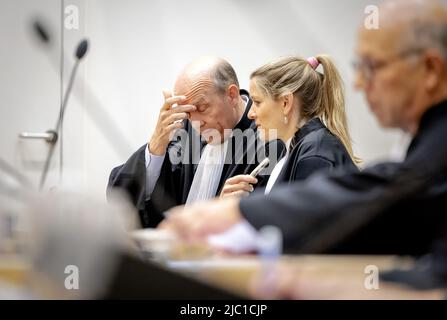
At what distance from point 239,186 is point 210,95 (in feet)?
1.58

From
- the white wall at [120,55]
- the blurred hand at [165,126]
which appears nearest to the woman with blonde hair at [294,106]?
the blurred hand at [165,126]

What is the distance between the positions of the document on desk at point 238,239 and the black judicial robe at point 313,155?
794 millimetres

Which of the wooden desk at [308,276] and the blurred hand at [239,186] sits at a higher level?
the wooden desk at [308,276]

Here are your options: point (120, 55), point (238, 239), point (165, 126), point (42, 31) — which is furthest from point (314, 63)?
point (238, 239)

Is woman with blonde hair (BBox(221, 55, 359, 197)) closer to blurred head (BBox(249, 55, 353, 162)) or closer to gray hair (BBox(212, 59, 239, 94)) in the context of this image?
blurred head (BBox(249, 55, 353, 162))

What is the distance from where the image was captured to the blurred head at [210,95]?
214 centimetres

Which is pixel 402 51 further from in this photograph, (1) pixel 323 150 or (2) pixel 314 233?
(1) pixel 323 150

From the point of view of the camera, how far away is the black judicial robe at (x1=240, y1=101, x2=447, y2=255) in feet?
2.82

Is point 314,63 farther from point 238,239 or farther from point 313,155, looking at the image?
point 238,239

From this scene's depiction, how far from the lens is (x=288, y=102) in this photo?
183 centimetres

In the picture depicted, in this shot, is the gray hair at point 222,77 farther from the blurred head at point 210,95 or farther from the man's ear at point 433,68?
the man's ear at point 433,68

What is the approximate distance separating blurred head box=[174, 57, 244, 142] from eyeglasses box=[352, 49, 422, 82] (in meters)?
1.15

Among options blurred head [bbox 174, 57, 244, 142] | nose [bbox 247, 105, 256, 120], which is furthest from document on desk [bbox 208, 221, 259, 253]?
blurred head [bbox 174, 57, 244, 142]

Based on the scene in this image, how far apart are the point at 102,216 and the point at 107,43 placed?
2.04 m
